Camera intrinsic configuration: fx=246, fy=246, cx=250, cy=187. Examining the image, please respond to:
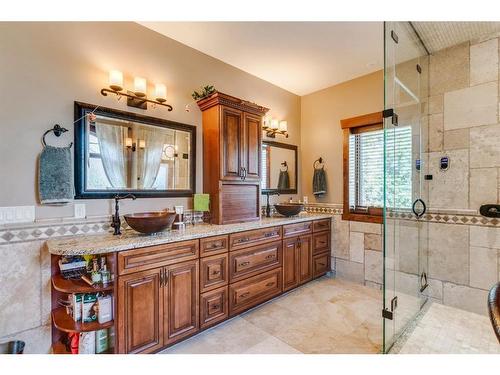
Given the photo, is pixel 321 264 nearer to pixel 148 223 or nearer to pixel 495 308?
pixel 148 223

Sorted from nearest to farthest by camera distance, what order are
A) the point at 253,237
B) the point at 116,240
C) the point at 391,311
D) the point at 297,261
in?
1. the point at 116,240
2. the point at 391,311
3. the point at 253,237
4. the point at 297,261

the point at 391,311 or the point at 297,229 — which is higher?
the point at 297,229

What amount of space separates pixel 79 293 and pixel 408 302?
2.75m

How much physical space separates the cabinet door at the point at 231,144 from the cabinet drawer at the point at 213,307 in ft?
3.69

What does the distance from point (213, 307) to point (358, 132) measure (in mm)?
2876

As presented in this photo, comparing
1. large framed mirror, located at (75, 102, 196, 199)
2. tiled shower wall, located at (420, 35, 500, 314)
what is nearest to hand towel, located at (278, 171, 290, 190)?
large framed mirror, located at (75, 102, 196, 199)

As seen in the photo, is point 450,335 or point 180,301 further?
point 450,335

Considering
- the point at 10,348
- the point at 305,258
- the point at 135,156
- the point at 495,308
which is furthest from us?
the point at 305,258

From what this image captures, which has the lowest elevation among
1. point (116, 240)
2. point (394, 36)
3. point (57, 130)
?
point (116, 240)

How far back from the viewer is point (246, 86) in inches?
130

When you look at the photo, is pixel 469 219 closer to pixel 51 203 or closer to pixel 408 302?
pixel 408 302

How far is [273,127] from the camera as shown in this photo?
3.58m

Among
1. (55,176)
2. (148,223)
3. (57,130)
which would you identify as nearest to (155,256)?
(148,223)
